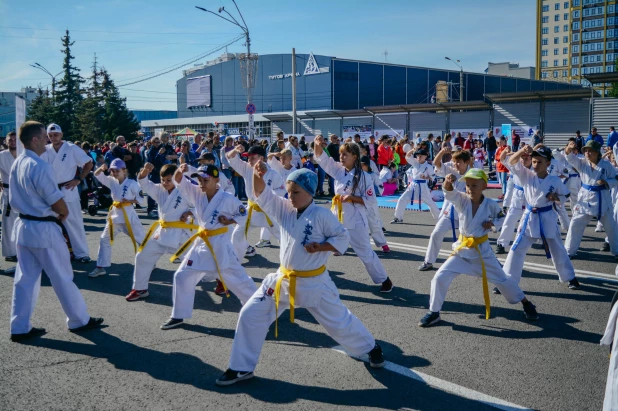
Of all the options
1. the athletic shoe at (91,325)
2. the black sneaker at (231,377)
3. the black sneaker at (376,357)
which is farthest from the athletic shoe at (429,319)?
the athletic shoe at (91,325)

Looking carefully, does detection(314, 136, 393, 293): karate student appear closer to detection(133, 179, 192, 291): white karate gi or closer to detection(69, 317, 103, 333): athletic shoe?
detection(133, 179, 192, 291): white karate gi

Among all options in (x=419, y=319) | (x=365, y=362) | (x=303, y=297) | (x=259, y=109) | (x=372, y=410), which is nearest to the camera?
(x=372, y=410)

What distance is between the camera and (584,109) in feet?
88.3

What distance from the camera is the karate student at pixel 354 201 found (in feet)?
24.2

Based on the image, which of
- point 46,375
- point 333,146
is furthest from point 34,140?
point 333,146

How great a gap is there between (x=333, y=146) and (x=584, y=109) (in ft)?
52.6

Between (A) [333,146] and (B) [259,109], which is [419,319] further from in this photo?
(B) [259,109]

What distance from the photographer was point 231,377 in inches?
177

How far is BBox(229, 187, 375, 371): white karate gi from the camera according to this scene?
4512 mm

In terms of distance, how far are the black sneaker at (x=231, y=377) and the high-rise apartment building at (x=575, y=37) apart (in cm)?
11994

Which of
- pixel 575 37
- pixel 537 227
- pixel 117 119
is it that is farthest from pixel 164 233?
pixel 575 37

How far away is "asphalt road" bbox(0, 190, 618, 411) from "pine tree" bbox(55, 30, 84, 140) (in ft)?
145

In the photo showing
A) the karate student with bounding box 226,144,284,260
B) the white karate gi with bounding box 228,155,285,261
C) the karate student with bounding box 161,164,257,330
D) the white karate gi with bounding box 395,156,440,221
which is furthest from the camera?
the white karate gi with bounding box 395,156,440,221

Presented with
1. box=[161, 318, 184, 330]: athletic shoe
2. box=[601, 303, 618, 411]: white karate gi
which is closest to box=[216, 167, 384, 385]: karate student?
box=[161, 318, 184, 330]: athletic shoe
